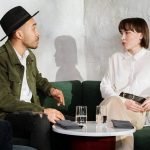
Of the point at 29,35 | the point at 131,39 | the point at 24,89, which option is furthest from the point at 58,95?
the point at 131,39

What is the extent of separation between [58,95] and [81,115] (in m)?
0.59

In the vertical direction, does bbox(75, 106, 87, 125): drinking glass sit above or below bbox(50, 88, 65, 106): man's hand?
below

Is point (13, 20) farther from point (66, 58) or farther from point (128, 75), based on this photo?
point (66, 58)

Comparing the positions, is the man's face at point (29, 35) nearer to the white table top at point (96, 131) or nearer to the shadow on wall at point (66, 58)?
the white table top at point (96, 131)

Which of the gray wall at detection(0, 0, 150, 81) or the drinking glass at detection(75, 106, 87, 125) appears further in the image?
the gray wall at detection(0, 0, 150, 81)

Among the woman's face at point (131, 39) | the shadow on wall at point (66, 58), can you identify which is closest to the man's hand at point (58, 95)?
the woman's face at point (131, 39)

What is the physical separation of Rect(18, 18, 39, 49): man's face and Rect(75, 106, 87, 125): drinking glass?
30.1 inches

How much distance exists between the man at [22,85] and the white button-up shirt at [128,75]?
522 millimetres

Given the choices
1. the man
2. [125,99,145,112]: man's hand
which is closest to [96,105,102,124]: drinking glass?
the man

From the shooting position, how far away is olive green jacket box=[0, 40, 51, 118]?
351cm

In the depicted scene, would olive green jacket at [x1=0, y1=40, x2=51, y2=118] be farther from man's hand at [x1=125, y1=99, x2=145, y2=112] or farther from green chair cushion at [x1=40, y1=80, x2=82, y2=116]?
man's hand at [x1=125, y1=99, x2=145, y2=112]

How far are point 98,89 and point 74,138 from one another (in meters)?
1.23

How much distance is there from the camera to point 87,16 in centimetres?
517

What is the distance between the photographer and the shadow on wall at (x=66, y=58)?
5.02 meters
